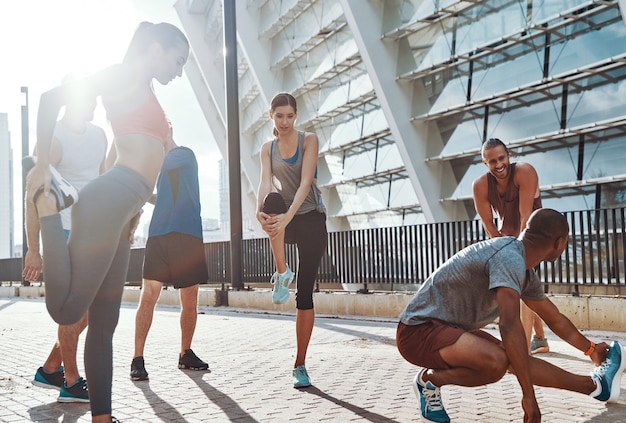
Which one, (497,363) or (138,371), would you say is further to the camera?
(138,371)

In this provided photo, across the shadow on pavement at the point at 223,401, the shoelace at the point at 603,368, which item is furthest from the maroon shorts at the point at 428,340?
the shadow on pavement at the point at 223,401

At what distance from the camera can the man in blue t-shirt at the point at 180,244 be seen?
5.68 m

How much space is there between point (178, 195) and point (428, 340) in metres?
2.91

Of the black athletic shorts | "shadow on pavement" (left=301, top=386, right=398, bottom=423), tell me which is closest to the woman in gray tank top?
"shadow on pavement" (left=301, top=386, right=398, bottom=423)

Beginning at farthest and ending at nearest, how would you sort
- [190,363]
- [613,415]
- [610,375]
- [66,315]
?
1. [190,363]
2. [613,415]
3. [610,375]
4. [66,315]

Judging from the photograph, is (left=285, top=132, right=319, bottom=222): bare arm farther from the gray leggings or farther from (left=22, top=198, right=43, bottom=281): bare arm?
the gray leggings

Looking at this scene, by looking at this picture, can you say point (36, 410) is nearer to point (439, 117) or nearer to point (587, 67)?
point (587, 67)

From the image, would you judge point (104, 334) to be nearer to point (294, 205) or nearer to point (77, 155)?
point (77, 155)

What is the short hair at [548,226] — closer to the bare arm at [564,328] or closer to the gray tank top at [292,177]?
the bare arm at [564,328]

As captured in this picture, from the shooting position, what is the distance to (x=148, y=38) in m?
3.05

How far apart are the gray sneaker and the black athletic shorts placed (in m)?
3.04

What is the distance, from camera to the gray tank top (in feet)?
16.8

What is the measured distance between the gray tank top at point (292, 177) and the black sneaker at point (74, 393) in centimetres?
186

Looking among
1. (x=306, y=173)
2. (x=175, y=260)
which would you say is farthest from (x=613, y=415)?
(x=175, y=260)
